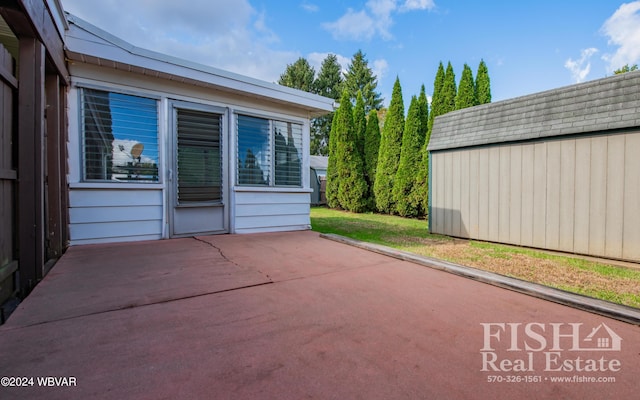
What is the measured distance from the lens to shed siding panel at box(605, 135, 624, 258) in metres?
3.62

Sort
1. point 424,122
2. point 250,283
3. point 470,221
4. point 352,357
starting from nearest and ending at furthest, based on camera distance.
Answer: point 352,357
point 250,283
point 470,221
point 424,122

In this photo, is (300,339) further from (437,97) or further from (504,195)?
(437,97)

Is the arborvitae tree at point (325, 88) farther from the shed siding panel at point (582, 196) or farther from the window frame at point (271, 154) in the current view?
the shed siding panel at point (582, 196)

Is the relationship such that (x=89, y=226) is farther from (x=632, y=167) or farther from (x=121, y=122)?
(x=632, y=167)

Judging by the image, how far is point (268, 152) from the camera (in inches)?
201

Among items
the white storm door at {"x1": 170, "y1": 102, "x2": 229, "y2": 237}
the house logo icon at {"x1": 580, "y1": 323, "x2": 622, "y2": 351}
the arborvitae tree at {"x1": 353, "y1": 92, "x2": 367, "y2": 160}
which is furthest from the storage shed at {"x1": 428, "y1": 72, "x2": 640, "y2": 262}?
the arborvitae tree at {"x1": 353, "y1": 92, "x2": 367, "y2": 160}

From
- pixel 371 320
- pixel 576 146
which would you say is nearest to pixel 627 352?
pixel 371 320

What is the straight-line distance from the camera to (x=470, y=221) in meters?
5.18

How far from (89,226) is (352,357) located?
3813 millimetres

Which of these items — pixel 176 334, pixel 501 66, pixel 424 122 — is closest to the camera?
pixel 176 334

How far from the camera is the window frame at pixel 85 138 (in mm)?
3605

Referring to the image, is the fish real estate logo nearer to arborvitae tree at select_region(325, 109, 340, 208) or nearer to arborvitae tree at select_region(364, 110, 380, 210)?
arborvitae tree at select_region(364, 110, 380, 210)

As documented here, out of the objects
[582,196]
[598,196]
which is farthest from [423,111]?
[598,196]

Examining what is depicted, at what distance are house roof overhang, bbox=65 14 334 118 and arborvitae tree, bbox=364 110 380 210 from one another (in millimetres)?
6234
